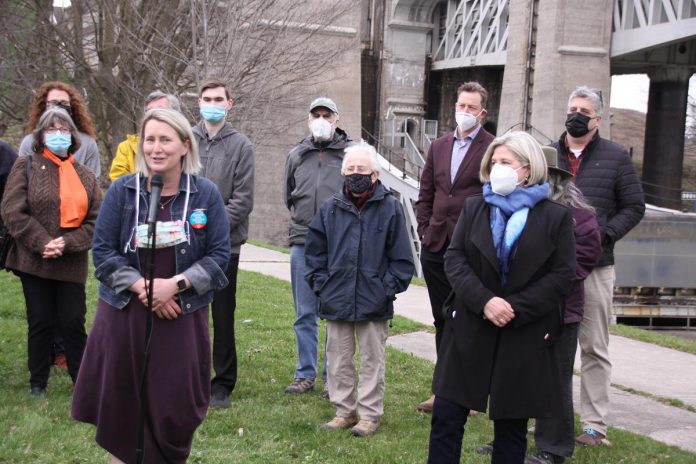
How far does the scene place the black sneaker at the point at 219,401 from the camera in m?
6.35

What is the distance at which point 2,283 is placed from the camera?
478 inches

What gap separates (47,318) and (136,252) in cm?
258

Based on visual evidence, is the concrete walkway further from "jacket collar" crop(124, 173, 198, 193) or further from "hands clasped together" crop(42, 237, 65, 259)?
"jacket collar" crop(124, 173, 198, 193)

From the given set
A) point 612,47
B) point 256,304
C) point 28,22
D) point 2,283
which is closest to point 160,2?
point 28,22

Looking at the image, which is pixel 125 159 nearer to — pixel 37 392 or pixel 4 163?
pixel 4 163

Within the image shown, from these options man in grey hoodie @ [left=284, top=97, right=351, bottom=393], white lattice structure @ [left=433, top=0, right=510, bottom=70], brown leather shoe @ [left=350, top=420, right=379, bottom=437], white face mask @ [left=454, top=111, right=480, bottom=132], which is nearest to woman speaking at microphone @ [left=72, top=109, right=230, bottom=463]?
brown leather shoe @ [left=350, top=420, right=379, bottom=437]

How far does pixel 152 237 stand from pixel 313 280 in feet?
7.14

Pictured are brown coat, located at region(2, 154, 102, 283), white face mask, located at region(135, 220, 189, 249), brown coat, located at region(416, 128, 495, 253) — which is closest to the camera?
white face mask, located at region(135, 220, 189, 249)

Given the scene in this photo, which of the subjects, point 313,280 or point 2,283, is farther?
point 2,283

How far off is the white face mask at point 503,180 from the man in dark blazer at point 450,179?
65.0 inches

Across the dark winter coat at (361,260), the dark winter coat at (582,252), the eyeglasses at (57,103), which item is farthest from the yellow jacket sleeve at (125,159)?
the dark winter coat at (582,252)

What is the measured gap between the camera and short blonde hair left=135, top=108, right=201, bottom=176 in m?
4.24

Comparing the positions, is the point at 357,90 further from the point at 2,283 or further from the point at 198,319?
the point at 198,319

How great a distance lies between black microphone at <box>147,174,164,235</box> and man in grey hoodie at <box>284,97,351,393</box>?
2691 millimetres
